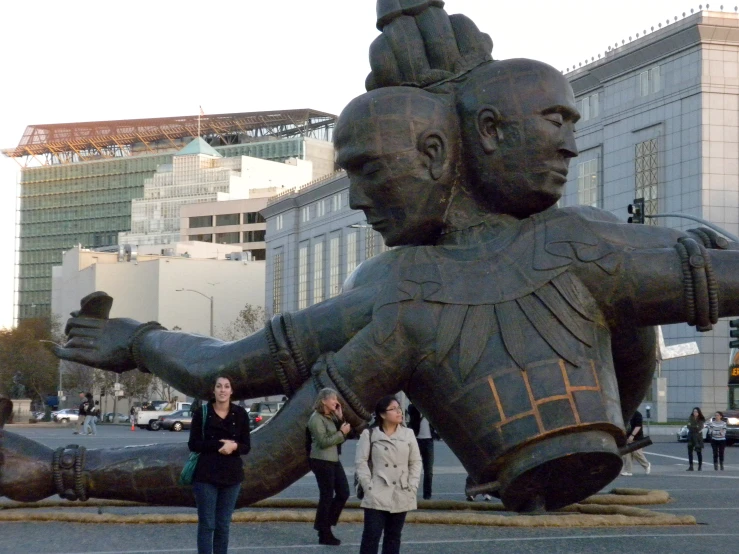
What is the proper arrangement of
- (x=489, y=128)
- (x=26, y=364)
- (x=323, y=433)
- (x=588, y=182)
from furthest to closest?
(x=26, y=364)
(x=588, y=182)
(x=323, y=433)
(x=489, y=128)

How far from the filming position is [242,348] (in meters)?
10.9

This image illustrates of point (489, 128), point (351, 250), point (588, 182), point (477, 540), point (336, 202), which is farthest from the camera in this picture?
point (336, 202)

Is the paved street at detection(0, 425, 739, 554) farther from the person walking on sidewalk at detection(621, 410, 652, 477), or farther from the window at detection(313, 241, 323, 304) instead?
the window at detection(313, 241, 323, 304)

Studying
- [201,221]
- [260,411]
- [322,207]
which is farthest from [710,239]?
[201,221]

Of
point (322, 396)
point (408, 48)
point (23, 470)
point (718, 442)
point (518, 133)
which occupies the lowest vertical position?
point (718, 442)

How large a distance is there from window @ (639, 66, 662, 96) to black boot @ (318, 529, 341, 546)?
4167cm

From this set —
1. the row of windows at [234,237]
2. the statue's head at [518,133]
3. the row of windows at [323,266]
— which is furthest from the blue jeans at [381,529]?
the row of windows at [234,237]

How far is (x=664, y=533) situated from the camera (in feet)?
37.4

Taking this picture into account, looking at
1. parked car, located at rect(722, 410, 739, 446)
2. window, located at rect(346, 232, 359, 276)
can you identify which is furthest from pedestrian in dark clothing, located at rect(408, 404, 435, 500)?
window, located at rect(346, 232, 359, 276)

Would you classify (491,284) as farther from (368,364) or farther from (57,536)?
(57,536)

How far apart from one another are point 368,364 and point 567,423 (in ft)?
5.50

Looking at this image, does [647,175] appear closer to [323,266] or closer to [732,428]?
[732,428]

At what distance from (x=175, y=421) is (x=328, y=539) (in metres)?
41.7

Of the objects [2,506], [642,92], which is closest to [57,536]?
[2,506]
